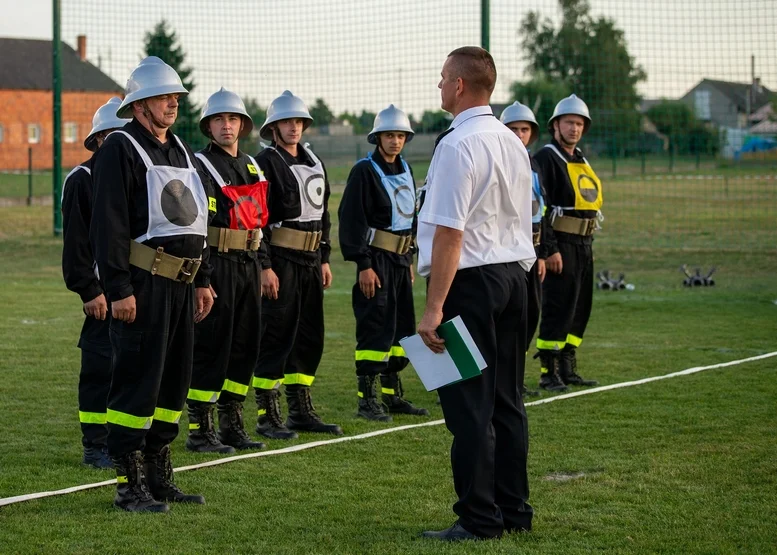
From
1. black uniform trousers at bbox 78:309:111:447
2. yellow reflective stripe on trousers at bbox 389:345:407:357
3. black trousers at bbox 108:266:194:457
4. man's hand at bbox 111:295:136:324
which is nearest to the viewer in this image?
man's hand at bbox 111:295:136:324

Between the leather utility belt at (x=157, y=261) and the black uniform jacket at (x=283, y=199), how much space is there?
182 centimetres

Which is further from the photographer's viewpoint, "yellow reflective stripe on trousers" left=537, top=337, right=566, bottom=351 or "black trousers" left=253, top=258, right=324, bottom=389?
"yellow reflective stripe on trousers" left=537, top=337, right=566, bottom=351

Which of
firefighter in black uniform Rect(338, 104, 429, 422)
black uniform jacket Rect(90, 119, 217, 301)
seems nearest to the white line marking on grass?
firefighter in black uniform Rect(338, 104, 429, 422)

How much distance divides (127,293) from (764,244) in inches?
688

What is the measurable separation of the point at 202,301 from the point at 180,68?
1596 cm

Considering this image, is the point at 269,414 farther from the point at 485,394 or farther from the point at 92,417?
the point at 485,394

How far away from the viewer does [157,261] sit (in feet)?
19.3

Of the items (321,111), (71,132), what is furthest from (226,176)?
(71,132)

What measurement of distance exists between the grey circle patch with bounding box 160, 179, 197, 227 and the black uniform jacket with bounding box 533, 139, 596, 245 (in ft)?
14.3

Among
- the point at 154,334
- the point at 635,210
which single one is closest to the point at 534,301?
the point at 154,334

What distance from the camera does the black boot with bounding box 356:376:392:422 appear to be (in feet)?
28.0

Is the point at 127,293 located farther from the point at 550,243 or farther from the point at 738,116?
the point at 738,116

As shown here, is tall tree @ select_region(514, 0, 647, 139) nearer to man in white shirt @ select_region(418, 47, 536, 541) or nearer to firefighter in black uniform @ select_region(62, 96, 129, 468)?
firefighter in black uniform @ select_region(62, 96, 129, 468)

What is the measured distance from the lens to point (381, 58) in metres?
19.6
